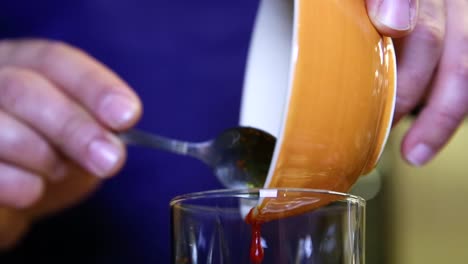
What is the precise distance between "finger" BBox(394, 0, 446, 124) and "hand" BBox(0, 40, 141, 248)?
0.24 meters

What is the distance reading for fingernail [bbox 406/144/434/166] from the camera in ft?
1.62

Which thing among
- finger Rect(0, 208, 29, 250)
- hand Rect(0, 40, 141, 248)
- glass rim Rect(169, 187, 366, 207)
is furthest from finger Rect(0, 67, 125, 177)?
glass rim Rect(169, 187, 366, 207)

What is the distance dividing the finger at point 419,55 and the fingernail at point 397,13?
0.20 ft

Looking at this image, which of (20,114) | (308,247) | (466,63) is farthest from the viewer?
(20,114)

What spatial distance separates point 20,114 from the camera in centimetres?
59

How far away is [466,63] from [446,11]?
45 millimetres

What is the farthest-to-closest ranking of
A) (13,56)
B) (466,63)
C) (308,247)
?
(13,56) → (466,63) → (308,247)

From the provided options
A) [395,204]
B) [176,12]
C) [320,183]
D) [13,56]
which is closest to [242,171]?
[320,183]

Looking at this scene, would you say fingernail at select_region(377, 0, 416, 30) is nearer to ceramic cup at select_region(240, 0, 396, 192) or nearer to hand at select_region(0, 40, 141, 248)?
ceramic cup at select_region(240, 0, 396, 192)

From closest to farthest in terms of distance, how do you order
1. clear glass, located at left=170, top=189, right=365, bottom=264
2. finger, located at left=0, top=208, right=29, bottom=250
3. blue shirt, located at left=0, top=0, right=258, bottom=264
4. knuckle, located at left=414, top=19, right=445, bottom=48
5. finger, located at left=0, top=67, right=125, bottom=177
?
clear glass, located at left=170, top=189, right=365, bottom=264 → knuckle, located at left=414, top=19, right=445, bottom=48 → finger, located at left=0, top=67, right=125, bottom=177 → finger, located at left=0, top=208, right=29, bottom=250 → blue shirt, located at left=0, top=0, right=258, bottom=264

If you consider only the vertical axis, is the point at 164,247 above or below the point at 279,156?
below

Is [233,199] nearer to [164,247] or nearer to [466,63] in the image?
[466,63]

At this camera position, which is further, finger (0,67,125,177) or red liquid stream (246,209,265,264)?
finger (0,67,125,177)

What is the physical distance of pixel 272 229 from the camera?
331 mm
